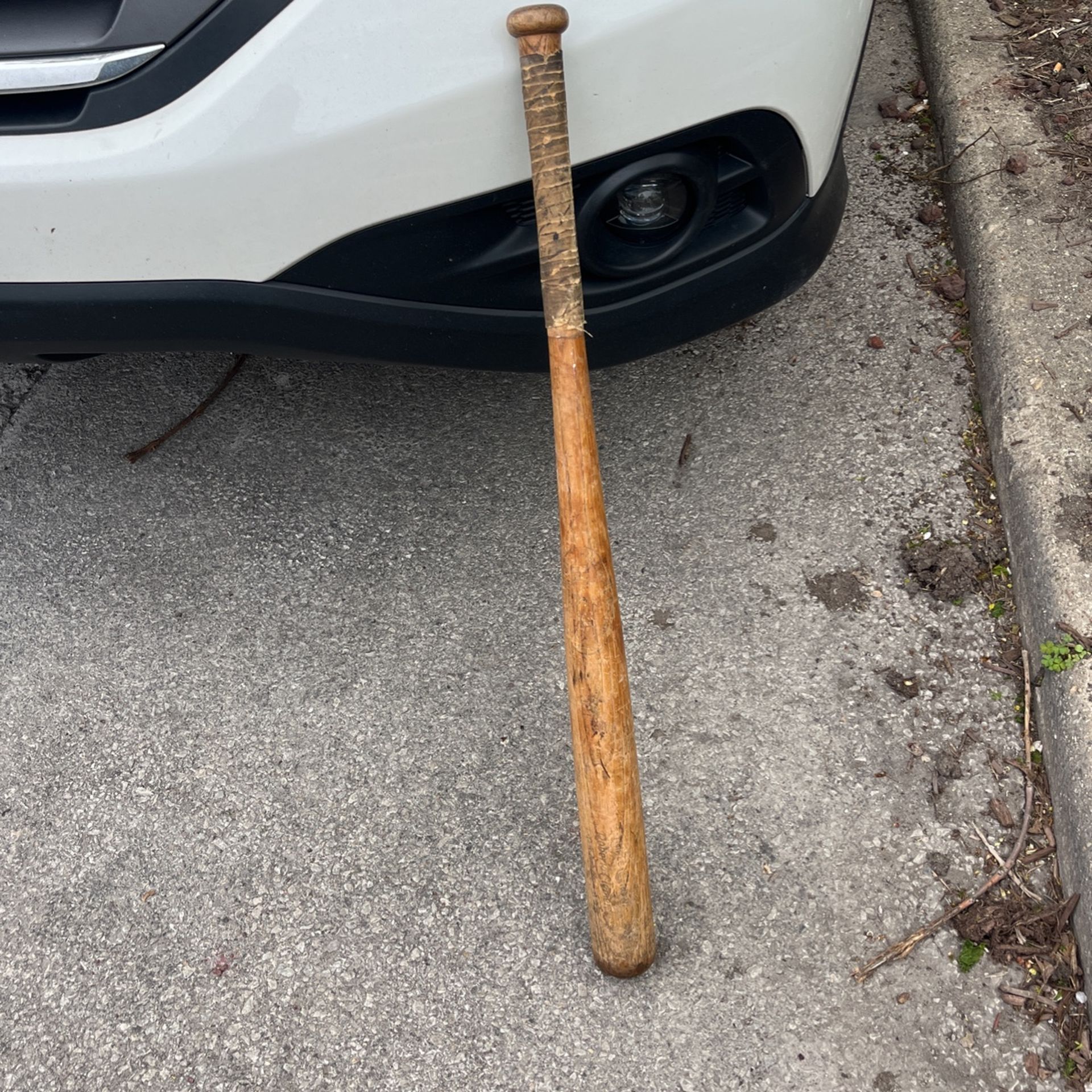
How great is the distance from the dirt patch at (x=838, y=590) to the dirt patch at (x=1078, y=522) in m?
0.36

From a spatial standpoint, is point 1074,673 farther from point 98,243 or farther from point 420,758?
point 98,243

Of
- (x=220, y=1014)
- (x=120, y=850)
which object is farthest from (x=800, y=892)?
(x=120, y=850)

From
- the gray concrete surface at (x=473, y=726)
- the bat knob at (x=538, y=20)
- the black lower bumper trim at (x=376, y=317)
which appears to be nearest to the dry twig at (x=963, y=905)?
the gray concrete surface at (x=473, y=726)

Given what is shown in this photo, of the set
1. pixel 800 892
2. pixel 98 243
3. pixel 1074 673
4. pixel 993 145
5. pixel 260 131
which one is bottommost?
pixel 800 892

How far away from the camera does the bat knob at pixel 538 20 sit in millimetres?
1407

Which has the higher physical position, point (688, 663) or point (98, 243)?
point (98, 243)

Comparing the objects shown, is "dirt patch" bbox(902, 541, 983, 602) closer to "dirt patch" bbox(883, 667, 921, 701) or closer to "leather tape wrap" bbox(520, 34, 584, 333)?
"dirt patch" bbox(883, 667, 921, 701)

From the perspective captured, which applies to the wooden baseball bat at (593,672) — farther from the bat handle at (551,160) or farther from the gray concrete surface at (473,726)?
the gray concrete surface at (473,726)

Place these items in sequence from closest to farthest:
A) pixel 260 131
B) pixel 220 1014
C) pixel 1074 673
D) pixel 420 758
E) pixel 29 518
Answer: pixel 260 131
pixel 220 1014
pixel 1074 673
pixel 420 758
pixel 29 518

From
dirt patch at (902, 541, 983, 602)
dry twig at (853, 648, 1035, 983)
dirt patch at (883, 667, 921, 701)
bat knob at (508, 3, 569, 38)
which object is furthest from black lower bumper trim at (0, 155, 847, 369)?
dry twig at (853, 648, 1035, 983)

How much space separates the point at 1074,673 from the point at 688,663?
626 millimetres

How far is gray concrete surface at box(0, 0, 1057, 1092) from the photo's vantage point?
1544 millimetres

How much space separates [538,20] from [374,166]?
0.29 m

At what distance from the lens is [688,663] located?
6.35 ft
